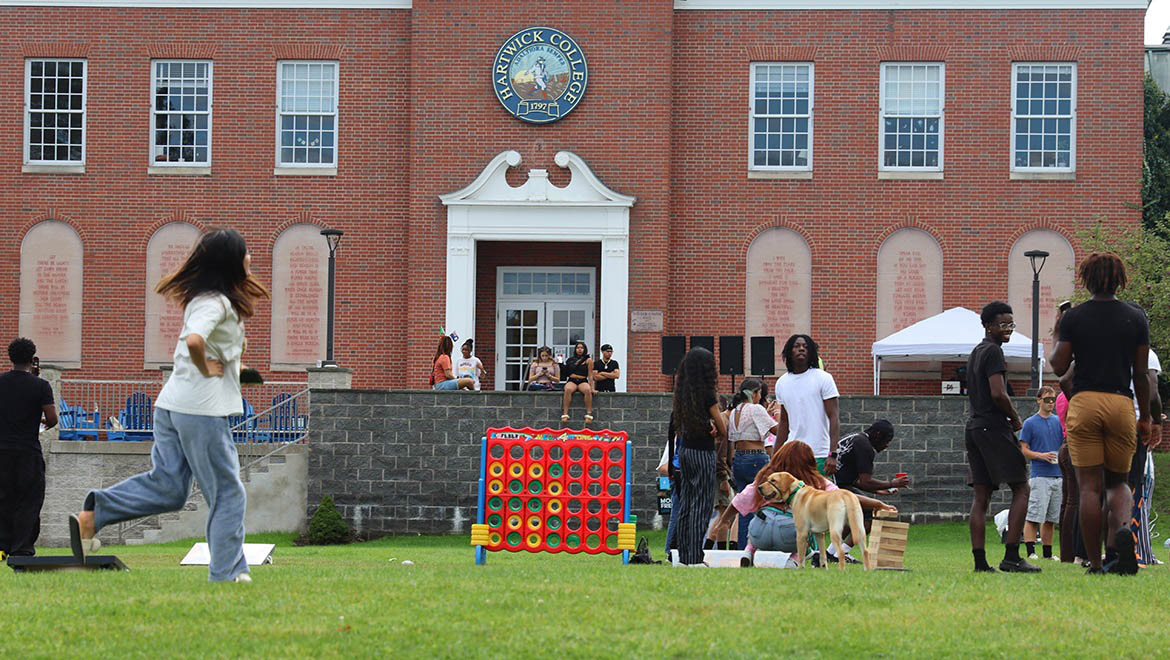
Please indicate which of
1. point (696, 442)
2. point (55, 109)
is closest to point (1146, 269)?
point (696, 442)

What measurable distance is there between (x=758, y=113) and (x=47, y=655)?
24.3m

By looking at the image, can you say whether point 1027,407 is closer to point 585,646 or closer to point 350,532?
point 350,532

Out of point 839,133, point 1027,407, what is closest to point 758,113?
point 839,133

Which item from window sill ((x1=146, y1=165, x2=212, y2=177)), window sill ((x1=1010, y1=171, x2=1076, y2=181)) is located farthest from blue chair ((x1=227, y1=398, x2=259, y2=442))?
window sill ((x1=1010, y1=171, x2=1076, y2=181))

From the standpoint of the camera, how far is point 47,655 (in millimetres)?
6633

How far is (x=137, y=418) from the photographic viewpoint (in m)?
25.6

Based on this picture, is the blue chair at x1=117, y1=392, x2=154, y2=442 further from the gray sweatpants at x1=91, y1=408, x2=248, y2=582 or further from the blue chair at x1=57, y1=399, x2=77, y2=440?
the gray sweatpants at x1=91, y1=408, x2=248, y2=582

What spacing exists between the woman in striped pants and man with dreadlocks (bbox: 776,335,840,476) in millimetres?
1016

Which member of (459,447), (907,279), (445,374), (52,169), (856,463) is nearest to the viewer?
(856,463)

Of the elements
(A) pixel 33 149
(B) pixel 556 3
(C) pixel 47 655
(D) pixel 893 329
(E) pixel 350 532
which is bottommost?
(E) pixel 350 532

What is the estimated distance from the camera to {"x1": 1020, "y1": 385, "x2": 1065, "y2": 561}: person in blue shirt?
620 inches

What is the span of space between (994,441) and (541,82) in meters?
19.1

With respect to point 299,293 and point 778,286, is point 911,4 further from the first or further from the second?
point 299,293

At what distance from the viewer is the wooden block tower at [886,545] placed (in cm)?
1134
